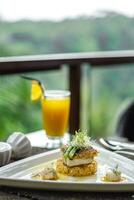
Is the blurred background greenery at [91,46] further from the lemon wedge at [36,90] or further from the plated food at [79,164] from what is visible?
the plated food at [79,164]

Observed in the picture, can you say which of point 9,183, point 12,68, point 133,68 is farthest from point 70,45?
point 9,183

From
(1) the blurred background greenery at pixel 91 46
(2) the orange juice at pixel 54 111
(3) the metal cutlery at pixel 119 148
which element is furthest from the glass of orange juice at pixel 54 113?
(1) the blurred background greenery at pixel 91 46

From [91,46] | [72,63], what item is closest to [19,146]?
[72,63]

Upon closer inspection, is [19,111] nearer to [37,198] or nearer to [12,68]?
[12,68]

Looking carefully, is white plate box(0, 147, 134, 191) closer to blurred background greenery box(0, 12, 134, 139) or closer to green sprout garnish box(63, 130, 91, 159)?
green sprout garnish box(63, 130, 91, 159)

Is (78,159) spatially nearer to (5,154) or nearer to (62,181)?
(62,181)

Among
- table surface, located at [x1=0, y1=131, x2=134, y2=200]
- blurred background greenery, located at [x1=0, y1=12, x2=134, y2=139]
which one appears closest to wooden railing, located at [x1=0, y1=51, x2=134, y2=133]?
blurred background greenery, located at [x1=0, y1=12, x2=134, y2=139]
